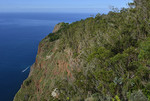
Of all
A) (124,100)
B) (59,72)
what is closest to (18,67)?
(59,72)

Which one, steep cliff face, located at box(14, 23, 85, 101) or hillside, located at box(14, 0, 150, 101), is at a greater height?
hillside, located at box(14, 0, 150, 101)

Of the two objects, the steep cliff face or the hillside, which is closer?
the hillside

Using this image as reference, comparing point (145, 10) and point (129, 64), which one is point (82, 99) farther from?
point (145, 10)

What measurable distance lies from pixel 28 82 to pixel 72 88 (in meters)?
31.4

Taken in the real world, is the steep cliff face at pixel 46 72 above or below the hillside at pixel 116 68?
below

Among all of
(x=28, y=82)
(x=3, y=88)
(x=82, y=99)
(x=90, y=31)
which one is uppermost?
(x=90, y=31)

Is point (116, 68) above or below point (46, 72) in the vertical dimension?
above

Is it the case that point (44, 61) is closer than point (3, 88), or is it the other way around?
point (44, 61)

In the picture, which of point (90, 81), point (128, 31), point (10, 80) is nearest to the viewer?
point (90, 81)

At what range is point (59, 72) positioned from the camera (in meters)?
33.8

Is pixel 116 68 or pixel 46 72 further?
pixel 46 72

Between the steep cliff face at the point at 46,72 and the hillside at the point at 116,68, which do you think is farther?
the steep cliff face at the point at 46,72

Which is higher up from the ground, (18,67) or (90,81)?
(90,81)

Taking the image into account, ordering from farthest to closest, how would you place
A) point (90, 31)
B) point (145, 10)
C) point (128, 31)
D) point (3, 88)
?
1. point (3, 88)
2. point (90, 31)
3. point (145, 10)
4. point (128, 31)
